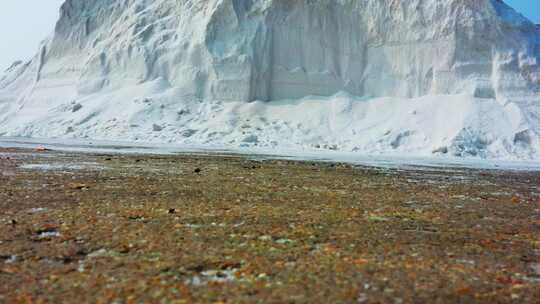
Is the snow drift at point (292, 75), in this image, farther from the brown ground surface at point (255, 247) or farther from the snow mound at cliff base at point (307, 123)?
the brown ground surface at point (255, 247)

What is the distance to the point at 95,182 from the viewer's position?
33.2ft

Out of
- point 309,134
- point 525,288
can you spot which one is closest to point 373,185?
point 525,288

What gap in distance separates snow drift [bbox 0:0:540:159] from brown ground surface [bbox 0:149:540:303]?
35436mm

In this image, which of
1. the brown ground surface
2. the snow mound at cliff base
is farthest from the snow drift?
→ the brown ground surface

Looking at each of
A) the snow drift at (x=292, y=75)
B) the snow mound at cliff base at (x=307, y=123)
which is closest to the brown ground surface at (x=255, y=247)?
the snow mound at cliff base at (x=307, y=123)

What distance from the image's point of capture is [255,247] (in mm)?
4887

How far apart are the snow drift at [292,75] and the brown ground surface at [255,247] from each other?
3544cm

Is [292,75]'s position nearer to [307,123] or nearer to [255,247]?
[307,123]

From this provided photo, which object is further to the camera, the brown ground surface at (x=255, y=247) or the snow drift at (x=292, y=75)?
the snow drift at (x=292, y=75)

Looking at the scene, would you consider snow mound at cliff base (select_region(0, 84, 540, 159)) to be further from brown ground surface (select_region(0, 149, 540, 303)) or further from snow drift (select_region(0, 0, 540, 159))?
brown ground surface (select_region(0, 149, 540, 303))

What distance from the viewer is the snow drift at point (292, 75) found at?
47.1 m

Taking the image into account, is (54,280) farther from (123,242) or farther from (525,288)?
(525,288)

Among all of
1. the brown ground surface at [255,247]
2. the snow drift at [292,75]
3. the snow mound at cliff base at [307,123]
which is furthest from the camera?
the snow drift at [292,75]

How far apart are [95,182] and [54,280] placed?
680 centimetres
